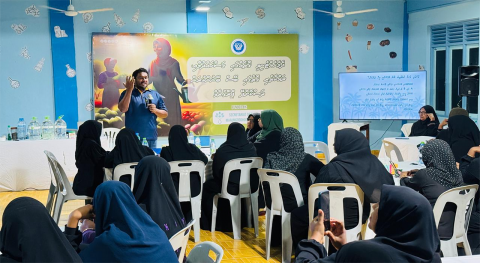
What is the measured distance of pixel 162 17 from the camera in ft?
30.5

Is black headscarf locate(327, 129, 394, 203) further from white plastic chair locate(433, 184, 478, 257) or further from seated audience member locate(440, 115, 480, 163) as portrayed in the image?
seated audience member locate(440, 115, 480, 163)

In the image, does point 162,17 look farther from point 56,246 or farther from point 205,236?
point 56,246

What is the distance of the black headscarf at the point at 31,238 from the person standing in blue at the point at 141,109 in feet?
13.9

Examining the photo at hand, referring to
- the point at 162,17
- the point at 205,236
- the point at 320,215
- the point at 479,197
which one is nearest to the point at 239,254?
the point at 205,236

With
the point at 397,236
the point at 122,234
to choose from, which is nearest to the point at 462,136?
the point at 397,236

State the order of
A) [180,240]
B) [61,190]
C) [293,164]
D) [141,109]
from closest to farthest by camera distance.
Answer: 1. [180,240]
2. [293,164]
3. [61,190]
4. [141,109]

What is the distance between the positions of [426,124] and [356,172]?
201 inches

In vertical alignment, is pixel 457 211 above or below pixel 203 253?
below

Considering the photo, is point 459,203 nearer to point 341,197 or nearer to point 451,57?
point 341,197

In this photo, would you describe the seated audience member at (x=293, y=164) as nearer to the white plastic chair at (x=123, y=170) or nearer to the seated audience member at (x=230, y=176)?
the seated audience member at (x=230, y=176)

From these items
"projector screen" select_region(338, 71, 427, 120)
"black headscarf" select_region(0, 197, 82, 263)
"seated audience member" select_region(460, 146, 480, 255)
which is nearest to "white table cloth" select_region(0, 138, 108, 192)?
"projector screen" select_region(338, 71, 427, 120)

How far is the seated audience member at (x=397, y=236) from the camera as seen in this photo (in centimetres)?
219

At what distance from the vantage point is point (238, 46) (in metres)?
9.55

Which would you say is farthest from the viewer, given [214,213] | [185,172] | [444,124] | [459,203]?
[444,124]
